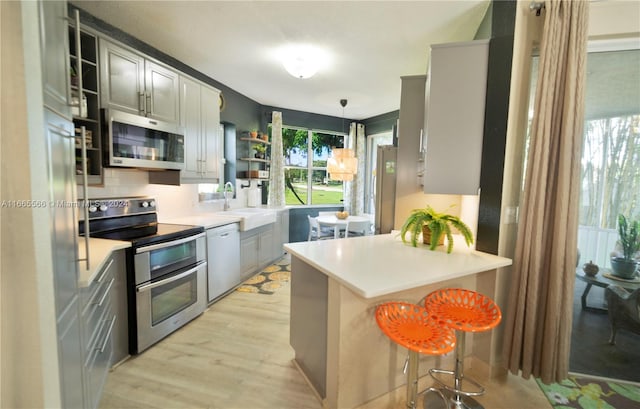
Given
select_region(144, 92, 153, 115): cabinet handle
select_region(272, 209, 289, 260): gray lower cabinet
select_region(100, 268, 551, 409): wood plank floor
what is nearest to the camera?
select_region(100, 268, 551, 409): wood plank floor

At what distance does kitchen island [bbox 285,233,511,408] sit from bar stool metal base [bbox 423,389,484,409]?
19 centimetres

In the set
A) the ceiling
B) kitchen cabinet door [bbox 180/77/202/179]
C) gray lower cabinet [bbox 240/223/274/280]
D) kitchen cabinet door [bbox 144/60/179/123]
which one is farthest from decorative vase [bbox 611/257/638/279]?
kitchen cabinet door [bbox 144/60/179/123]

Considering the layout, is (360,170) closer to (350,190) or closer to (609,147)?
(350,190)

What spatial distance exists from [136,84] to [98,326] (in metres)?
2.01

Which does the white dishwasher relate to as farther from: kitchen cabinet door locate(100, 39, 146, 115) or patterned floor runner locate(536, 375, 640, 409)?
patterned floor runner locate(536, 375, 640, 409)

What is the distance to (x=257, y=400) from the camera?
1796mm

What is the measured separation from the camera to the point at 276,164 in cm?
521

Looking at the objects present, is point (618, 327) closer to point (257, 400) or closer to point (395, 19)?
point (257, 400)

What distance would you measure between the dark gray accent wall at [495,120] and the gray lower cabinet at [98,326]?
2.46 metres

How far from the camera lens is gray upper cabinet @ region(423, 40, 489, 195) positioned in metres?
1.93

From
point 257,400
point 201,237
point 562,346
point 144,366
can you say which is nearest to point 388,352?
point 257,400

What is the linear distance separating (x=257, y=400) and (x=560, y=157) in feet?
8.10

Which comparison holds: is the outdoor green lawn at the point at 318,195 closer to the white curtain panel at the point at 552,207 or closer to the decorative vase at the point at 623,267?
the white curtain panel at the point at 552,207

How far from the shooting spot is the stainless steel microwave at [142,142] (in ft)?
7.27
